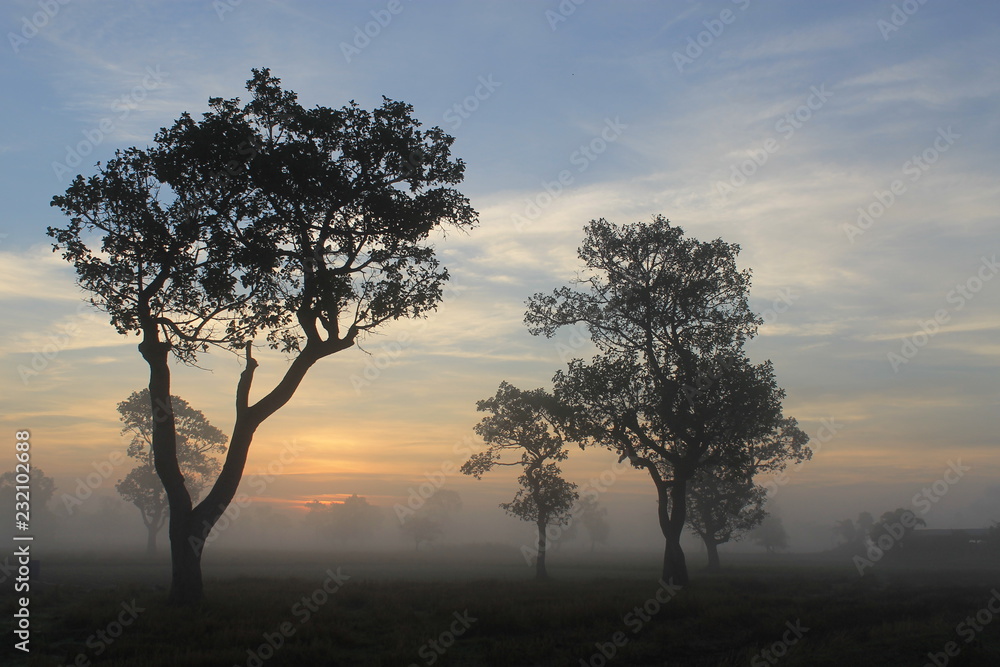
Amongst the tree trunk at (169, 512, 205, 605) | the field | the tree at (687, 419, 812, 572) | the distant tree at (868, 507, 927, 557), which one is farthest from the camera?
the distant tree at (868, 507, 927, 557)

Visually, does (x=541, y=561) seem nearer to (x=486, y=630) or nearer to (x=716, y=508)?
(x=716, y=508)

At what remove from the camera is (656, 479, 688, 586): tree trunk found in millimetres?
34031

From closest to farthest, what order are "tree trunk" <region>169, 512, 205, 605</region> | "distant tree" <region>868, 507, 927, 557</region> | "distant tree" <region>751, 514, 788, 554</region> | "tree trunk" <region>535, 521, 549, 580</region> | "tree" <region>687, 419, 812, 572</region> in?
"tree trunk" <region>169, 512, 205, 605</region> → "tree trunk" <region>535, 521, 549, 580</region> → "tree" <region>687, 419, 812, 572</region> → "distant tree" <region>868, 507, 927, 557</region> → "distant tree" <region>751, 514, 788, 554</region>

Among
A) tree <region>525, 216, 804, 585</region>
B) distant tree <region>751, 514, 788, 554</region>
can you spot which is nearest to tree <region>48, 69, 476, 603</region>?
tree <region>525, 216, 804, 585</region>

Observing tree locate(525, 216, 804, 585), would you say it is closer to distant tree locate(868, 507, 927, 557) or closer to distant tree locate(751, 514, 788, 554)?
distant tree locate(868, 507, 927, 557)

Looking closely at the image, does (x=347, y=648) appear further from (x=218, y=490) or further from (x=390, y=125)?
(x=390, y=125)

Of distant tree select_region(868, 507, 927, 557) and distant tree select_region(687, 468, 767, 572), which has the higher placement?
distant tree select_region(687, 468, 767, 572)

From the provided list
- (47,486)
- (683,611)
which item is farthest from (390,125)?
(47,486)

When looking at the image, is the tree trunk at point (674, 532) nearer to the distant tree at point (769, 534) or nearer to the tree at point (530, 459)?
the tree at point (530, 459)

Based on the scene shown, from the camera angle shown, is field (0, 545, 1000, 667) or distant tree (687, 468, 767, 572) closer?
field (0, 545, 1000, 667)

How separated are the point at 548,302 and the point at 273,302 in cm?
1870

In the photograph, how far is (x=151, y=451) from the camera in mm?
76250

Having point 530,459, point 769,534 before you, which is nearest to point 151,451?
point 530,459

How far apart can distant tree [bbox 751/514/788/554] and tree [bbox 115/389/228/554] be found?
12492 cm
